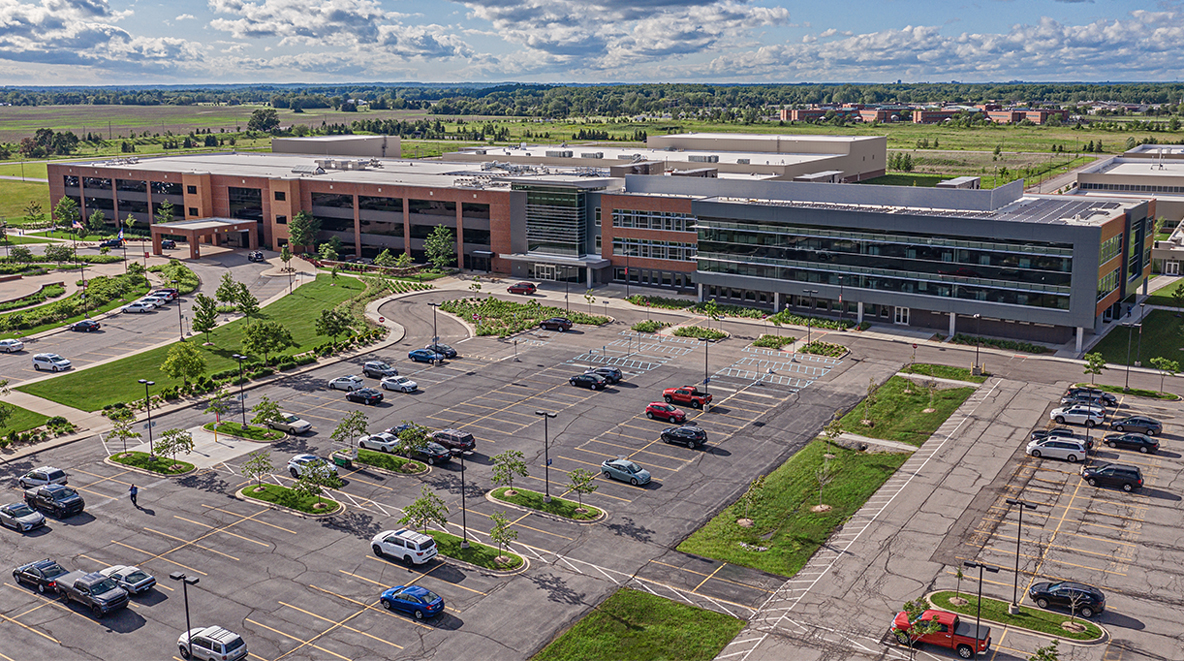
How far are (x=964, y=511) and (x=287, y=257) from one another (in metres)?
107

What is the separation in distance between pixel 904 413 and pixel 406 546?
43387 millimetres

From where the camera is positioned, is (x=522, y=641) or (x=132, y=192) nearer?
(x=522, y=641)

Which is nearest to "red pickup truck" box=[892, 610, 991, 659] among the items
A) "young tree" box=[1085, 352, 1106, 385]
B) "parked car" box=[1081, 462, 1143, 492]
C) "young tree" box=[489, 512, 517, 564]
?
"young tree" box=[489, 512, 517, 564]

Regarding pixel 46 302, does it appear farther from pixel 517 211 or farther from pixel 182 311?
pixel 517 211

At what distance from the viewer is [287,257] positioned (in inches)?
5502

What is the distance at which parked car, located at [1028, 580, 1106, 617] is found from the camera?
46.8 meters

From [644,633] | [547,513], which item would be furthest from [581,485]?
[644,633]

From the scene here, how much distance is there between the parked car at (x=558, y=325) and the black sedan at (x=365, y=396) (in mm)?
28259

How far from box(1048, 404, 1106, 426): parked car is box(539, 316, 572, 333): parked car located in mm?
49778

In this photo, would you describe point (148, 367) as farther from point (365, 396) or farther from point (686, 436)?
point (686, 436)

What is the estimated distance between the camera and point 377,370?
88.0m

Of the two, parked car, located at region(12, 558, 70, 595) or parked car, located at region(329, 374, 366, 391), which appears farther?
parked car, located at region(329, 374, 366, 391)

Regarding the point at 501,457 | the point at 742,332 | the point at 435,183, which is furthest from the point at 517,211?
the point at 501,457

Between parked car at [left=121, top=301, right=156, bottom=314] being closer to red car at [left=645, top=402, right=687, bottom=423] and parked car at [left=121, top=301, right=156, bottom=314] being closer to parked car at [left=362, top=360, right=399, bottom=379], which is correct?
parked car at [left=362, top=360, right=399, bottom=379]
